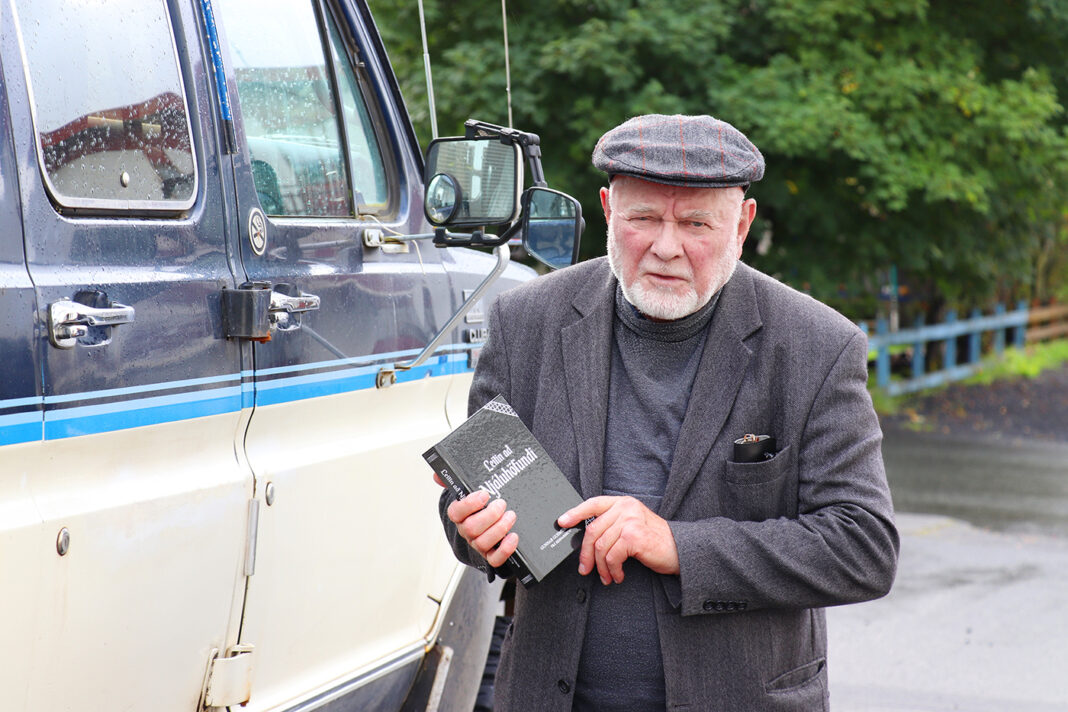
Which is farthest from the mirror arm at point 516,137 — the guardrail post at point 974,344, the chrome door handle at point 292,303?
the guardrail post at point 974,344

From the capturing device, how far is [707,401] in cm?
229

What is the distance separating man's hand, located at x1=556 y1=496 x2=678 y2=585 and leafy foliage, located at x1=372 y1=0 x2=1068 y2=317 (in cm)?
849

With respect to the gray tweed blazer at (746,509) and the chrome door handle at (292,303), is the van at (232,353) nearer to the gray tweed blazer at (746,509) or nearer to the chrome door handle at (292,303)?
the chrome door handle at (292,303)

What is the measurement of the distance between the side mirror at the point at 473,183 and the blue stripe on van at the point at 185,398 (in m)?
0.38

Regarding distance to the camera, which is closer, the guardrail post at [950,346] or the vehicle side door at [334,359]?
the vehicle side door at [334,359]

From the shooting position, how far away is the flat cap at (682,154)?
221cm

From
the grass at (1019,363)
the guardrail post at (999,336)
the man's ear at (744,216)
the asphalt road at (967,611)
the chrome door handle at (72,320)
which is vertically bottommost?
the grass at (1019,363)

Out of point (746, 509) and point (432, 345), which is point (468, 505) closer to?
point (746, 509)

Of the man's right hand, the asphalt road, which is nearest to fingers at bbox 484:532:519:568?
the man's right hand

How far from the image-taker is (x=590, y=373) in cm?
238

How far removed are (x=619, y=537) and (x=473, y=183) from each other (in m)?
1.28

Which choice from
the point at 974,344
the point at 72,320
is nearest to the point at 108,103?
the point at 72,320

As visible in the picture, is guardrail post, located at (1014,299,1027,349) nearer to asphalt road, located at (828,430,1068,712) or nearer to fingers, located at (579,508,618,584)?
asphalt road, located at (828,430,1068,712)

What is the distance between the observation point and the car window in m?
2.71
